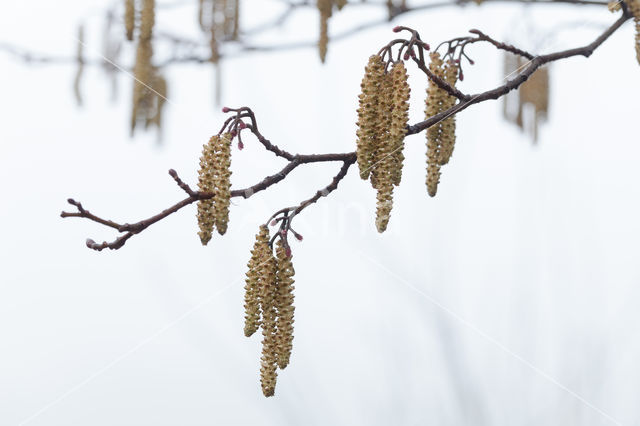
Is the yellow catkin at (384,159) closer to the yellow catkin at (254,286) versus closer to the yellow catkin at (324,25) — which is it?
the yellow catkin at (254,286)

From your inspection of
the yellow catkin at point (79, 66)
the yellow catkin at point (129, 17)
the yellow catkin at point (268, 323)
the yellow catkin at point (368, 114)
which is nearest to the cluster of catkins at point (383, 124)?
the yellow catkin at point (368, 114)

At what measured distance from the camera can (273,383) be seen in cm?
72

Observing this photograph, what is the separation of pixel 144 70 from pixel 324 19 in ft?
0.76

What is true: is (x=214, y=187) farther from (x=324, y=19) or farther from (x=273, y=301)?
(x=324, y=19)

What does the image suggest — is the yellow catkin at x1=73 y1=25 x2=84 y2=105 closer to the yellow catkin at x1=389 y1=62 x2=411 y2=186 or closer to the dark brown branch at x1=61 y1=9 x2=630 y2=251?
the dark brown branch at x1=61 y1=9 x2=630 y2=251

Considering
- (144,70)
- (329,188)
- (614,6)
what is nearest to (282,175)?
(329,188)

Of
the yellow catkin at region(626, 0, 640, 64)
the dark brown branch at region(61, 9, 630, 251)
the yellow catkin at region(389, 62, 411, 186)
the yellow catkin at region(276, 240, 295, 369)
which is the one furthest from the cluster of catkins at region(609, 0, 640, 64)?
the yellow catkin at region(276, 240, 295, 369)

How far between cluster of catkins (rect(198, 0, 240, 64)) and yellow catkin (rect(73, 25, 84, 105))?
0.19 meters

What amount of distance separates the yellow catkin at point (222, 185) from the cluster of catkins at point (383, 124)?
0.35 feet

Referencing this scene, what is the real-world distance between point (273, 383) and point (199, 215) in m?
0.16

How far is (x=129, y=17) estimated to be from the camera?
0.96 meters

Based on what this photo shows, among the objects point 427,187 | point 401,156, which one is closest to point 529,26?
point 427,187

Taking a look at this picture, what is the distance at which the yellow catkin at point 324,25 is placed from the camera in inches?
38.0

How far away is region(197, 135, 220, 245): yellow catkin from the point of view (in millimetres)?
664
